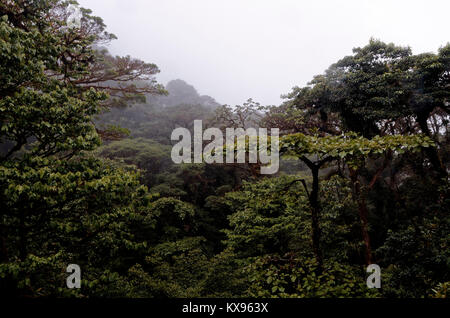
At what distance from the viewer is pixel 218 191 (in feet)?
49.9

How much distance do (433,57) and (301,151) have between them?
293 inches

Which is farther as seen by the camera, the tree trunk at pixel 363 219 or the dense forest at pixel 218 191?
the tree trunk at pixel 363 219

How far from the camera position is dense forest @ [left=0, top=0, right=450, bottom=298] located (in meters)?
4.12

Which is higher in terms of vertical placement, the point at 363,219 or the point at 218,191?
the point at 218,191

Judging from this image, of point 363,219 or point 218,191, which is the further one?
point 218,191

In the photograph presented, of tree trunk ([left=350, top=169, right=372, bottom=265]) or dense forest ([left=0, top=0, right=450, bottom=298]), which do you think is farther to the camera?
tree trunk ([left=350, top=169, right=372, bottom=265])

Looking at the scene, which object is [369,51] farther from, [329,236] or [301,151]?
[301,151]

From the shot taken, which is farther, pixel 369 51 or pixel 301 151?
pixel 369 51

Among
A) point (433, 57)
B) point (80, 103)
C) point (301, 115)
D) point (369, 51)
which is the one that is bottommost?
point (80, 103)

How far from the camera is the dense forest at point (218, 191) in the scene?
4117mm

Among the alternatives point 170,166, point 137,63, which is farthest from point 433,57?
point 170,166
